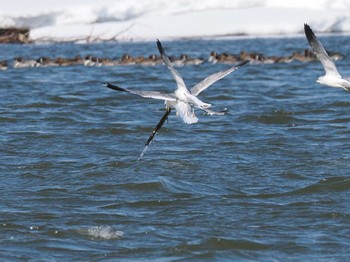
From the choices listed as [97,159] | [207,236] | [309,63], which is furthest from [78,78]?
[207,236]

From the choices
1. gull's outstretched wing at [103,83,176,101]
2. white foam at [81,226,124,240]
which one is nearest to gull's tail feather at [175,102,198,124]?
gull's outstretched wing at [103,83,176,101]

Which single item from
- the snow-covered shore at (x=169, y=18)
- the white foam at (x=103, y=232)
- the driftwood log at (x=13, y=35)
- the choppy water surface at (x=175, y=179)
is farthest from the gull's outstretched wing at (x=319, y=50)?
the driftwood log at (x=13, y=35)

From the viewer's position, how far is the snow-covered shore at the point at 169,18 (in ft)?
135

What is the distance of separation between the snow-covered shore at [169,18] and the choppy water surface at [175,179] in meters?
21.6

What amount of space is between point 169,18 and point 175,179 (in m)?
32.6

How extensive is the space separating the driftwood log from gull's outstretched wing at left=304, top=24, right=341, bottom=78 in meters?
32.0

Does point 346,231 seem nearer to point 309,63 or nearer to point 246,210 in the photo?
point 246,210

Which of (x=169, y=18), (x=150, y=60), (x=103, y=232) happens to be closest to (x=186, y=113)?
(x=103, y=232)

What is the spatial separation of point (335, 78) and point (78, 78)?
14955 mm

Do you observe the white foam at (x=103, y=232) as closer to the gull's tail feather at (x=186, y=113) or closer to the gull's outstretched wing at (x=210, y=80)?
the gull's tail feather at (x=186, y=113)

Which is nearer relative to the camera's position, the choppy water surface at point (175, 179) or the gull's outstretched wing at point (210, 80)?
the choppy water surface at point (175, 179)

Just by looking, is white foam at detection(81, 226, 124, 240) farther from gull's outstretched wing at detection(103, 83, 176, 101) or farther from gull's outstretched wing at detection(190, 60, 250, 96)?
gull's outstretched wing at detection(190, 60, 250, 96)

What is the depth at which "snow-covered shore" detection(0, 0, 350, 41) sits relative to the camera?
4128 centimetres

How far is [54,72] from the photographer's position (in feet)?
84.9
